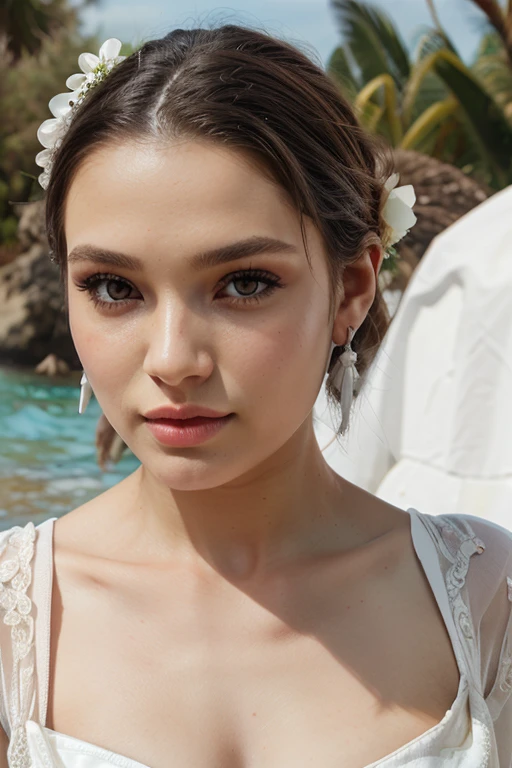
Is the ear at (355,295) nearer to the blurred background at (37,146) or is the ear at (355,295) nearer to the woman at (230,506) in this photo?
the woman at (230,506)

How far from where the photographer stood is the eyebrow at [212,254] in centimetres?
113

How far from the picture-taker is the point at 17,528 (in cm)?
139

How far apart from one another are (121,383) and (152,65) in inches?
17.5

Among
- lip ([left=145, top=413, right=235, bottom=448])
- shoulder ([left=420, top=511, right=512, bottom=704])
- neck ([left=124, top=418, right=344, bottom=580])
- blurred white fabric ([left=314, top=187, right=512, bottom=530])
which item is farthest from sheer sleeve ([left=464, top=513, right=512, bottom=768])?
blurred white fabric ([left=314, top=187, right=512, bottom=530])

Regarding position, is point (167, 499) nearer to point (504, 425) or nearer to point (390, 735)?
point (390, 735)

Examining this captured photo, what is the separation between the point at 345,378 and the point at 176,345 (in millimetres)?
425

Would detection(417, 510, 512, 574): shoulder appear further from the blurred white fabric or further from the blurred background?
the blurred background

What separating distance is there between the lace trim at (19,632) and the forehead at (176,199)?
478mm

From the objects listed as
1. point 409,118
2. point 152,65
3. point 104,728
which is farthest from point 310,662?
point 409,118

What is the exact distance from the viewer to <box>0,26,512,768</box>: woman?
115cm

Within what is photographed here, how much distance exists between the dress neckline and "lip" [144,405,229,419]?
0.35 m

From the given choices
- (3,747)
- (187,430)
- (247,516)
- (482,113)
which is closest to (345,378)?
(247,516)

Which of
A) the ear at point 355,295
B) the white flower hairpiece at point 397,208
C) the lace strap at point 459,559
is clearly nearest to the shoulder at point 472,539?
the lace strap at point 459,559

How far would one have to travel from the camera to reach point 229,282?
1.17 metres
